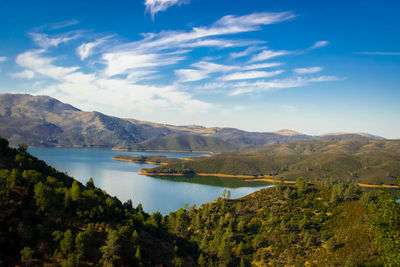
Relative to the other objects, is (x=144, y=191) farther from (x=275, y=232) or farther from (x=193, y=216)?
(x=275, y=232)

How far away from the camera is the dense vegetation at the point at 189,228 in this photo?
35781 mm

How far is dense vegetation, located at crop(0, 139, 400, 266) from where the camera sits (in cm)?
3578

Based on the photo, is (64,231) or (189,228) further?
(189,228)

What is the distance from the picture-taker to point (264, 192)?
4609 inches

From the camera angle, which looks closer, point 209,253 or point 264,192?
point 209,253

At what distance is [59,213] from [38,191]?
17.9 ft

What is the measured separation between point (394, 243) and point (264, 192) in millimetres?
93933

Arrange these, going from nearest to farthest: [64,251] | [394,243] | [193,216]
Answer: [394,243]
[64,251]
[193,216]

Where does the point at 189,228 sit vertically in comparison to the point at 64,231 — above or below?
below

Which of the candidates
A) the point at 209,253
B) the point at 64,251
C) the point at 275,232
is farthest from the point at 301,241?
the point at 64,251

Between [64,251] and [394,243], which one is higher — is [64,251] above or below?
below

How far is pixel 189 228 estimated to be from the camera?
3907 inches

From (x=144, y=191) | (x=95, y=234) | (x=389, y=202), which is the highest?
(x=389, y=202)

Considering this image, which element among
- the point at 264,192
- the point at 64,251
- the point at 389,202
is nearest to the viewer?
the point at 389,202
